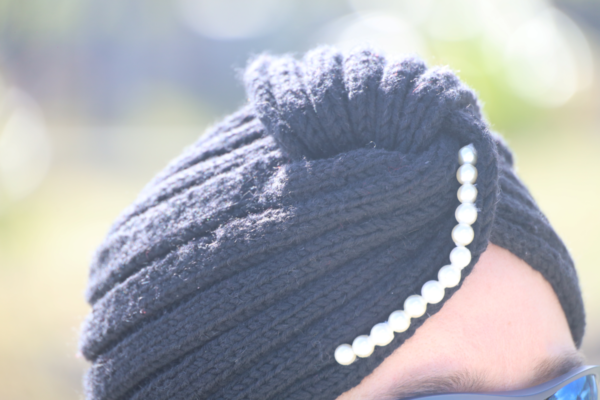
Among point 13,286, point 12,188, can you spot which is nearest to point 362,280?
point 13,286

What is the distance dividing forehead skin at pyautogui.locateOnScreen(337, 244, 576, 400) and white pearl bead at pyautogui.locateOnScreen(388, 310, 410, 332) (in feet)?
0.14

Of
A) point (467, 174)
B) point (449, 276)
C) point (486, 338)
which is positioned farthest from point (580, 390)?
point (467, 174)

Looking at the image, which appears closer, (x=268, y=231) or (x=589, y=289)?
(x=268, y=231)

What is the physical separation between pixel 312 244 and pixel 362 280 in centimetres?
13

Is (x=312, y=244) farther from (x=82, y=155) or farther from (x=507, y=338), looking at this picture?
(x=82, y=155)

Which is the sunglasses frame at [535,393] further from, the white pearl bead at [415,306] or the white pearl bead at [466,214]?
the white pearl bead at [466,214]

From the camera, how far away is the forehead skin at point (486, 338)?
1054 millimetres

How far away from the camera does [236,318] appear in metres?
→ 1.08

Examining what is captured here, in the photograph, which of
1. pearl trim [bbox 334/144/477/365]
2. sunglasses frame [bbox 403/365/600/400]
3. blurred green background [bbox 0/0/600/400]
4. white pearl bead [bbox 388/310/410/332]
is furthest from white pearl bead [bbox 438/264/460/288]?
blurred green background [bbox 0/0/600/400]

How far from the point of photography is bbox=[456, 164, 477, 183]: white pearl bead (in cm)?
108

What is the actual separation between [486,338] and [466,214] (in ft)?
0.94

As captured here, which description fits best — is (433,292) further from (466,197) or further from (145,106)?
(145,106)

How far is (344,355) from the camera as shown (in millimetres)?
1021

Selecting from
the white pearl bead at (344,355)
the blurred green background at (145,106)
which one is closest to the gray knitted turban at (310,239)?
the white pearl bead at (344,355)
